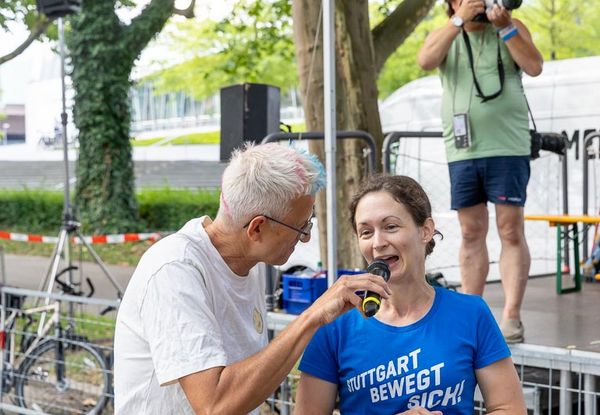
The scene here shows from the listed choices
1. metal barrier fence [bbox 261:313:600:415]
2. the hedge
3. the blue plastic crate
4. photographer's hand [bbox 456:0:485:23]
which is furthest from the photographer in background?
the hedge

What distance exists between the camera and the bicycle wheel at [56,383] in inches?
237

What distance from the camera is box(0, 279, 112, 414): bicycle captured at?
5898 mm

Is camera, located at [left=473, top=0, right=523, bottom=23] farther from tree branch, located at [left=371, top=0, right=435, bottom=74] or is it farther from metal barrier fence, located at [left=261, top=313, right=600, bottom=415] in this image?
tree branch, located at [left=371, top=0, right=435, bottom=74]

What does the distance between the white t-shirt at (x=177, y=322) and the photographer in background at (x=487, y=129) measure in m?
2.27

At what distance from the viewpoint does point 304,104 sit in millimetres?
7664

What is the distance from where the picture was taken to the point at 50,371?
6250mm

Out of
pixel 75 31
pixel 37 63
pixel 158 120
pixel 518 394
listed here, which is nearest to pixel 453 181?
pixel 518 394

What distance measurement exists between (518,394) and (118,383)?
112 centimetres

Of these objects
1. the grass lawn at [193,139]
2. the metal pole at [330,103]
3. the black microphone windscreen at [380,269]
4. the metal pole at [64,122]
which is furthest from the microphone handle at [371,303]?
the grass lawn at [193,139]

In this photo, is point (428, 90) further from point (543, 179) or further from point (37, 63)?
point (37, 63)

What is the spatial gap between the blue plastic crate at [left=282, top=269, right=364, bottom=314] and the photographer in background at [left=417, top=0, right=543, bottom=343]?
105cm

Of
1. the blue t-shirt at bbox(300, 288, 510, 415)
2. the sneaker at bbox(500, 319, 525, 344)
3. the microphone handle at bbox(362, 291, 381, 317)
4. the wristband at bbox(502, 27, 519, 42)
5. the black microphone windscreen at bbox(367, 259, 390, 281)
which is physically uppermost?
the wristband at bbox(502, 27, 519, 42)

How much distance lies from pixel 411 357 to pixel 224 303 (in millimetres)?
547

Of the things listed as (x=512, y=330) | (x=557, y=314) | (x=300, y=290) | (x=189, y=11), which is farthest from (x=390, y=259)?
(x=189, y=11)
